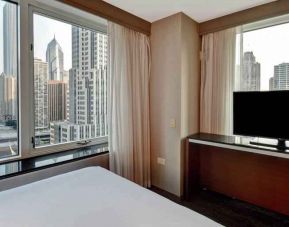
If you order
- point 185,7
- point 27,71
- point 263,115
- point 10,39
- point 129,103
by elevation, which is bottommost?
point 263,115

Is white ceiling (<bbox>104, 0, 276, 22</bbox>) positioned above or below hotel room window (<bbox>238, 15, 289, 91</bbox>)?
above

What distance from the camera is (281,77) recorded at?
2391 mm

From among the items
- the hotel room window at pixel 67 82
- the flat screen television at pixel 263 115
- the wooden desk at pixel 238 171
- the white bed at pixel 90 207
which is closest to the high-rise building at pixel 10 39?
the hotel room window at pixel 67 82

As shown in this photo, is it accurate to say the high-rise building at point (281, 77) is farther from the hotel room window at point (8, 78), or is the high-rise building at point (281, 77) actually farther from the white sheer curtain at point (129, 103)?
the hotel room window at point (8, 78)

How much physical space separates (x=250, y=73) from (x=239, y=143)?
3.38ft

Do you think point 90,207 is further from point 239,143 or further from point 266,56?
point 266,56

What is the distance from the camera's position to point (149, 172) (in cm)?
301

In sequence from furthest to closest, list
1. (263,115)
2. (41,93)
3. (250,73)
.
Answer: (250,73)
(41,93)
(263,115)

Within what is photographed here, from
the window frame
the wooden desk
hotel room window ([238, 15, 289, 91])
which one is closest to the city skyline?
hotel room window ([238, 15, 289, 91])

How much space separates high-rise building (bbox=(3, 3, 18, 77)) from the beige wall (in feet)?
5.74

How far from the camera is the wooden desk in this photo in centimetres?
226

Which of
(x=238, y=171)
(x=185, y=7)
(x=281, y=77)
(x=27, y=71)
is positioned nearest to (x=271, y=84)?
(x=281, y=77)

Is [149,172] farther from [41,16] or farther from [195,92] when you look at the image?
[41,16]

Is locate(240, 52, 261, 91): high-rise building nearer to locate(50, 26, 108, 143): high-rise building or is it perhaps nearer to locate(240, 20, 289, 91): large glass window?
locate(240, 20, 289, 91): large glass window
